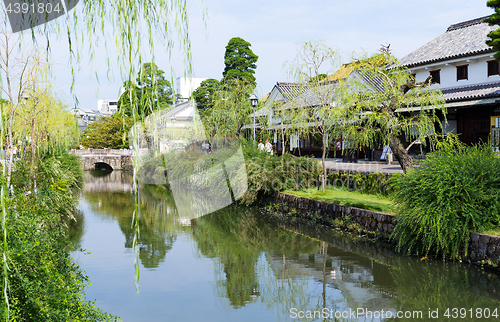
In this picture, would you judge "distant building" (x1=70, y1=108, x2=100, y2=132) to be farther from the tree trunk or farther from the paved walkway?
the paved walkway

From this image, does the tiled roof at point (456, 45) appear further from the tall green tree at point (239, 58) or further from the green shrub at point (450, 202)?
the tall green tree at point (239, 58)

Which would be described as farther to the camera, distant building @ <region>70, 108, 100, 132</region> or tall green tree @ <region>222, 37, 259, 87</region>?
tall green tree @ <region>222, 37, 259, 87</region>

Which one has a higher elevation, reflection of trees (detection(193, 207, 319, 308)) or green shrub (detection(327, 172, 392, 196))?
green shrub (detection(327, 172, 392, 196))

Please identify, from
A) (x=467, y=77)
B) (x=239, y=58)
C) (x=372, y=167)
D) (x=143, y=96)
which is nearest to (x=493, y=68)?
(x=467, y=77)

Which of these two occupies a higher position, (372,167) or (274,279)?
(372,167)

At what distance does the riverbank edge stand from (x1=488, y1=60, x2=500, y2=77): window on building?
1206 centimetres

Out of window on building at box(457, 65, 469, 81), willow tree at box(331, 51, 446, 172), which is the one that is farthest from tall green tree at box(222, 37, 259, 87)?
willow tree at box(331, 51, 446, 172)

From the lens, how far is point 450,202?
346 inches

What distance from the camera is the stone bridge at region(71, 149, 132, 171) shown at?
4459 cm

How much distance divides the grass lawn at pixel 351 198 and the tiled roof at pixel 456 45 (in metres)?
10.0

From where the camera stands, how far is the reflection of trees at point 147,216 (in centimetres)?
1117

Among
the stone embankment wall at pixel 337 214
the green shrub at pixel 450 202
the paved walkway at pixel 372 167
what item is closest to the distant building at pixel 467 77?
the paved walkway at pixel 372 167

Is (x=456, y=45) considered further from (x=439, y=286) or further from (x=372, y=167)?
Result: (x=439, y=286)

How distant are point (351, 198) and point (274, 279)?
616cm
